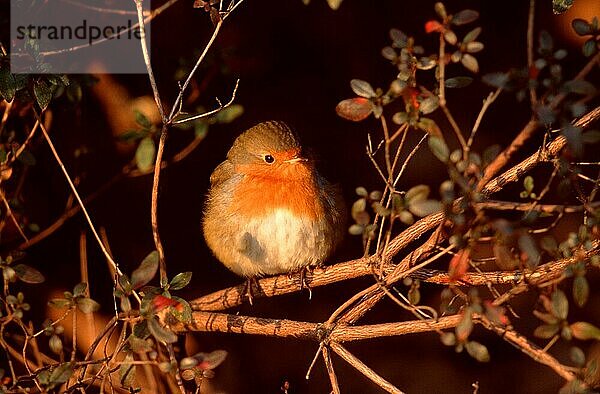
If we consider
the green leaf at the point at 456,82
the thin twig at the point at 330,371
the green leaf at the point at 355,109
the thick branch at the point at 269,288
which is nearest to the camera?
the green leaf at the point at 355,109

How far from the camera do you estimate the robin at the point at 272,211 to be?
3182 millimetres

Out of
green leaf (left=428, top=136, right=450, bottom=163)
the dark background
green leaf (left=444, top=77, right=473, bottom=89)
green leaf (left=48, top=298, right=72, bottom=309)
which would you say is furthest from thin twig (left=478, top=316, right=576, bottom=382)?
the dark background

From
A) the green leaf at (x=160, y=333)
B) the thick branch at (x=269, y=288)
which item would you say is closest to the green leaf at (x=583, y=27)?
the green leaf at (x=160, y=333)

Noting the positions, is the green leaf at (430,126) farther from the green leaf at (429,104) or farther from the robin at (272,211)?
the robin at (272,211)

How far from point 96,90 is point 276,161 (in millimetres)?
1414

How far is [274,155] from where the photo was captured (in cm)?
328

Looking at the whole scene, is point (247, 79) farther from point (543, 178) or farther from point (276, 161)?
point (543, 178)

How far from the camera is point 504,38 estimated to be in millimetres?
4492

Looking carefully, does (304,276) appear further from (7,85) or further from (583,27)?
(583,27)

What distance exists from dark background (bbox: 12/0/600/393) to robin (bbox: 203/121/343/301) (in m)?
1.06

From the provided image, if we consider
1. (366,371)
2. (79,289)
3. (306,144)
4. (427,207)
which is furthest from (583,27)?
(306,144)

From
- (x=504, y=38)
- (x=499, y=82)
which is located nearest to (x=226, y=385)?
(x=504, y=38)

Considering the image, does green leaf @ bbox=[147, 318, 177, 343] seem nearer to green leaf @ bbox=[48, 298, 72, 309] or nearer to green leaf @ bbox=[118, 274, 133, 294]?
green leaf @ bbox=[118, 274, 133, 294]

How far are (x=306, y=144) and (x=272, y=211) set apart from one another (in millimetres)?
1423
